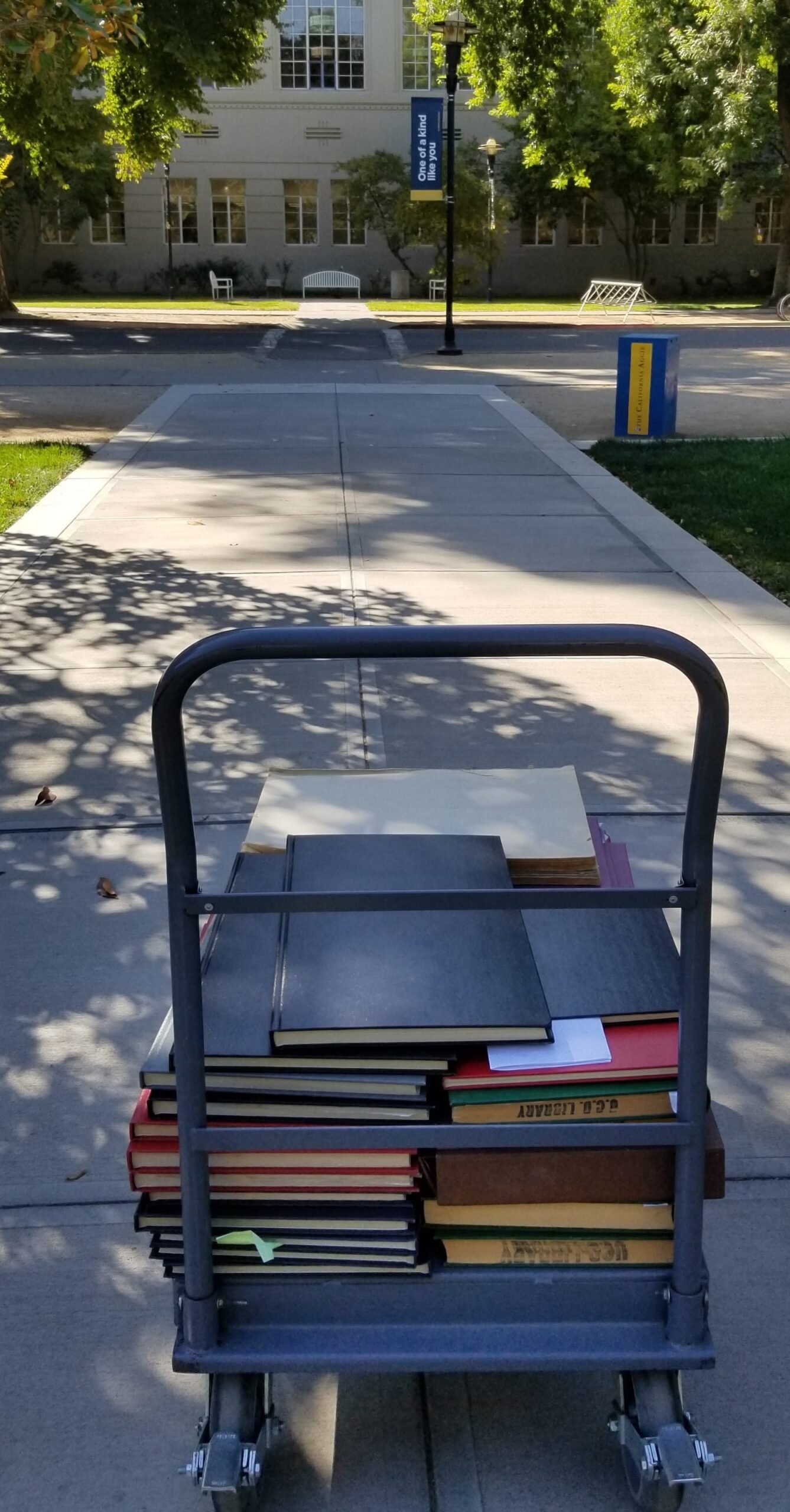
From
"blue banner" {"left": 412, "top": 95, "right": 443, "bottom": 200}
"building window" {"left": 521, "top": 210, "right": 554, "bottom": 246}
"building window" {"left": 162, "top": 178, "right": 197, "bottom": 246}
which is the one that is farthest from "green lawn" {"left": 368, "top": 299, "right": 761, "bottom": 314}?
"building window" {"left": 162, "top": 178, "right": 197, "bottom": 246}

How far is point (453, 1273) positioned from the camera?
229cm

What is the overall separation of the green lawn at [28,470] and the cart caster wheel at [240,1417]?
8.36 meters

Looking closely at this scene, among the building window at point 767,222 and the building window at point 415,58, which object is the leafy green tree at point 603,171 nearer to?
the building window at point 415,58

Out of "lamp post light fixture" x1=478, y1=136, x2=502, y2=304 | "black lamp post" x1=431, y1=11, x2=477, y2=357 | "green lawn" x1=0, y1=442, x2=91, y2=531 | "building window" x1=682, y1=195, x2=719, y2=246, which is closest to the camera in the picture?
"green lawn" x1=0, y1=442, x2=91, y2=531

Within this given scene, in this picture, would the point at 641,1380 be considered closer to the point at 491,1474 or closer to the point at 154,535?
the point at 491,1474

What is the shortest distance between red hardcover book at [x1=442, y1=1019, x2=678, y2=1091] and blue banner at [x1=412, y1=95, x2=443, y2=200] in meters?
30.0

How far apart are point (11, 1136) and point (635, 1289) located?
5.20 feet

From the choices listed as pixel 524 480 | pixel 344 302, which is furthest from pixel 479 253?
pixel 524 480

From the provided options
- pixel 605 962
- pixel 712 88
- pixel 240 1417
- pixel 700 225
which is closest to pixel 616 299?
pixel 712 88

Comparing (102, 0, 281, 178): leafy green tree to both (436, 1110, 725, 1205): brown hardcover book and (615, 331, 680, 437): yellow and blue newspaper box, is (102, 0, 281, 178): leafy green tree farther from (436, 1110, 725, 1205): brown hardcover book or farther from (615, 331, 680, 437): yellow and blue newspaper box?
(436, 1110, 725, 1205): brown hardcover book

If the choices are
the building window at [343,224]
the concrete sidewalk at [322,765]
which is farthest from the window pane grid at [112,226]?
the concrete sidewalk at [322,765]

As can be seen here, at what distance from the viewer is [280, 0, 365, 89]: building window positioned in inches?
1748

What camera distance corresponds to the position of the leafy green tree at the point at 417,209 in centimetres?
4088

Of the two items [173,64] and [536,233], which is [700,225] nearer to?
[536,233]
